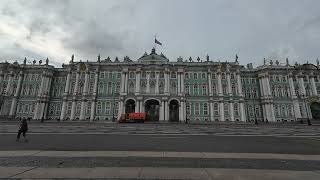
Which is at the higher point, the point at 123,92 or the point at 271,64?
the point at 271,64

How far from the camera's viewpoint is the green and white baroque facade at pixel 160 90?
6656 cm

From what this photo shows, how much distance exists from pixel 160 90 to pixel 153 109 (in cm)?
740

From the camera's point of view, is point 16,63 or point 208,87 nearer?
point 208,87

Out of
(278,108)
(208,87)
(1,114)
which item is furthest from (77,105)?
(278,108)

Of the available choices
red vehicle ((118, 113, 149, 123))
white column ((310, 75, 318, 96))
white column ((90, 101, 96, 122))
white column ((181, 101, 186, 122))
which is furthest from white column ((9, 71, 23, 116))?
white column ((310, 75, 318, 96))

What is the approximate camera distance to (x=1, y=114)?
230ft

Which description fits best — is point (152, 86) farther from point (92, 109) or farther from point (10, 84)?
point (10, 84)

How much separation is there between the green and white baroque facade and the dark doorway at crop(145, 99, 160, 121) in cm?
32

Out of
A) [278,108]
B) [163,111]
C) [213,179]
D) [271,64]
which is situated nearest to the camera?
[213,179]

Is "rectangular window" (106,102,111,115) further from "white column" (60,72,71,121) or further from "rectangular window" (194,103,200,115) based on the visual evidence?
"rectangular window" (194,103,200,115)

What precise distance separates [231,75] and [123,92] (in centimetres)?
3540

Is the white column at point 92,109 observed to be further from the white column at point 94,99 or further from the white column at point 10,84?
the white column at point 10,84

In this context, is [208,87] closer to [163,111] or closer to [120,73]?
[163,111]

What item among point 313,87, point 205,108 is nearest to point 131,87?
point 205,108
